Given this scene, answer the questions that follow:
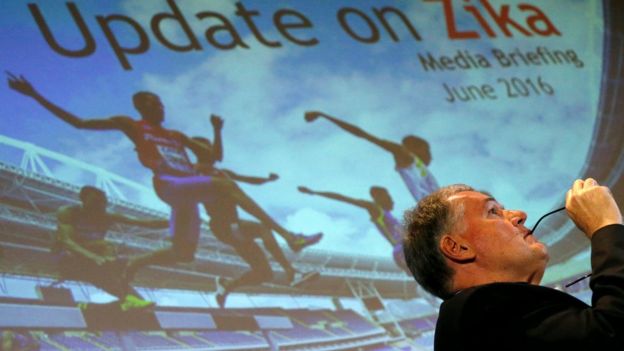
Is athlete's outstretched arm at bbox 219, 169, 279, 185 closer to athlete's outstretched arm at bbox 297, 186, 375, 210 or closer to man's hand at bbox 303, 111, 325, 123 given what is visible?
athlete's outstretched arm at bbox 297, 186, 375, 210

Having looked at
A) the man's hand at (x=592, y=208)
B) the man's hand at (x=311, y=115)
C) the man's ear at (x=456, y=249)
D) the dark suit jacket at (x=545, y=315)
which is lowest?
the dark suit jacket at (x=545, y=315)

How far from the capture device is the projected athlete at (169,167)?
401cm

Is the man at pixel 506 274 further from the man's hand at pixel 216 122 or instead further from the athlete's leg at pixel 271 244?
the man's hand at pixel 216 122

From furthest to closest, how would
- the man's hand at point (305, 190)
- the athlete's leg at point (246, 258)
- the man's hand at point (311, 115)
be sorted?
1. the man's hand at point (311, 115)
2. the man's hand at point (305, 190)
3. the athlete's leg at point (246, 258)

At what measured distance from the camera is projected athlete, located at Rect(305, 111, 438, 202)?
4.40m

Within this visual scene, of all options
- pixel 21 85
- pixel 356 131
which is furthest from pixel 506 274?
pixel 21 85

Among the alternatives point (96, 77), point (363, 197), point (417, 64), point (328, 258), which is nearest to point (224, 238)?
point (328, 258)

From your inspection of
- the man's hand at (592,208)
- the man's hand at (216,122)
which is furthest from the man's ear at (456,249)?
the man's hand at (216,122)

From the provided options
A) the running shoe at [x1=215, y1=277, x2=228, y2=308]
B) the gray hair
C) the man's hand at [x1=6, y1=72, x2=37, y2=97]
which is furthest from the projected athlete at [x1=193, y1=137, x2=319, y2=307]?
the gray hair

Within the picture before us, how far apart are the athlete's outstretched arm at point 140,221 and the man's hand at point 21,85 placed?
35.8 inches

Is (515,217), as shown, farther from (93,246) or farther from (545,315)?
(93,246)

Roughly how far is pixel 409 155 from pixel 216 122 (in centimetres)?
131

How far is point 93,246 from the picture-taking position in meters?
3.86

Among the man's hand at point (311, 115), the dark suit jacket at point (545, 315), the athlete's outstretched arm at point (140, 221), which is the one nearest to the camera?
the dark suit jacket at point (545, 315)
